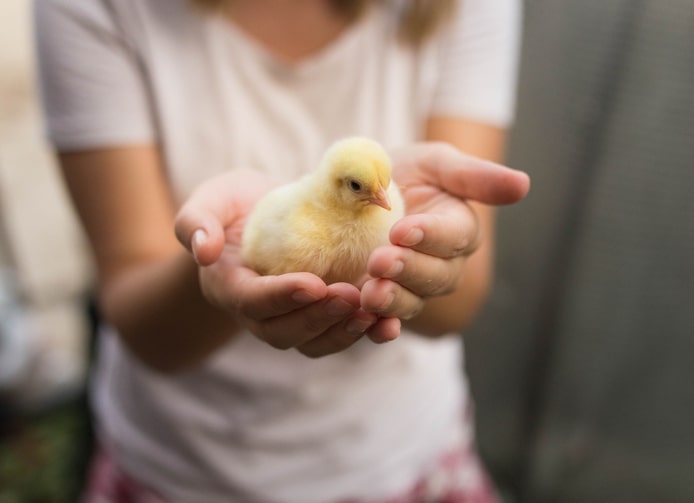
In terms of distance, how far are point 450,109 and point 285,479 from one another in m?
0.48

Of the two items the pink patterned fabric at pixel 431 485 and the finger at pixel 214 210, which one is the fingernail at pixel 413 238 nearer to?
the finger at pixel 214 210

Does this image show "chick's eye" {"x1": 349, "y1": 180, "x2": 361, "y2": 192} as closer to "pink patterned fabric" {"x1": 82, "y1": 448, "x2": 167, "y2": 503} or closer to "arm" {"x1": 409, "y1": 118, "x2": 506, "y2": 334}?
"arm" {"x1": 409, "y1": 118, "x2": 506, "y2": 334}

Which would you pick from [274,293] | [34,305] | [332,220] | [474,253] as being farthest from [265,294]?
[34,305]

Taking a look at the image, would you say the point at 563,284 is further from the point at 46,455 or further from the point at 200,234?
the point at 46,455

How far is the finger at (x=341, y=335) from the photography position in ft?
1.33

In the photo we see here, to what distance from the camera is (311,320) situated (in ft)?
1.35

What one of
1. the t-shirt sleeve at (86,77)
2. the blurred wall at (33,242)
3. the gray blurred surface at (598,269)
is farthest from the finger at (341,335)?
the blurred wall at (33,242)

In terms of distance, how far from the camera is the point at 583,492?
1326mm

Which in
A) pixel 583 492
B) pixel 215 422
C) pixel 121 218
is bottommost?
pixel 583 492

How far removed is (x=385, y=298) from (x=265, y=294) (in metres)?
0.08

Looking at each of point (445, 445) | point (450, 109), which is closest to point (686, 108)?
point (450, 109)

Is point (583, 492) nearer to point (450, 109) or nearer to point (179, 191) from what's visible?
point (450, 109)

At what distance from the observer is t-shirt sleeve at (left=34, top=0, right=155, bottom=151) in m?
0.63

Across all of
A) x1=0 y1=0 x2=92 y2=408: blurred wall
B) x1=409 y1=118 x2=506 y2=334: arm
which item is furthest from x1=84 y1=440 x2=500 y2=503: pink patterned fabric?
x1=0 y1=0 x2=92 y2=408: blurred wall
